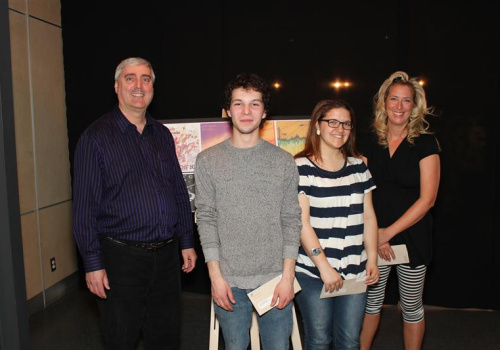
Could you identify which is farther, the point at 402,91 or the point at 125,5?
the point at 125,5

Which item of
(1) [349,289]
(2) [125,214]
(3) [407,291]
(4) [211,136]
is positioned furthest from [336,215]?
(4) [211,136]

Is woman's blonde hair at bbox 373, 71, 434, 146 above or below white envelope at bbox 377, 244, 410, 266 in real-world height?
above

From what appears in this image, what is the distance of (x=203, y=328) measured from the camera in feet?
12.1

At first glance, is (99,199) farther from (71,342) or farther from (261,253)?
(71,342)

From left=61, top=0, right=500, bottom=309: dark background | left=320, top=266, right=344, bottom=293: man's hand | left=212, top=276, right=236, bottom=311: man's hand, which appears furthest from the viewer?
left=61, top=0, right=500, bottom=309: dark background

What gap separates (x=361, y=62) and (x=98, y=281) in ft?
8.72

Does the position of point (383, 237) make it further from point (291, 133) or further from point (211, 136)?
Result: point (211, 136)

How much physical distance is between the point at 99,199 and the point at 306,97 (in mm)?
2205

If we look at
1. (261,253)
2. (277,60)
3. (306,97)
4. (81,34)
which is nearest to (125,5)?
(81,34)

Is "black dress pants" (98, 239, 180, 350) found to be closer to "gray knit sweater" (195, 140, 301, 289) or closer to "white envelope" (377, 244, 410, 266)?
"gray knit sweater" (195, 140, 301, 289)

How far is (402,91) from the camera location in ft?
8.39

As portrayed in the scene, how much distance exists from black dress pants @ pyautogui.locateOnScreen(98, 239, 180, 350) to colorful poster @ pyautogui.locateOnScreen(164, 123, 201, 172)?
77 centimetres

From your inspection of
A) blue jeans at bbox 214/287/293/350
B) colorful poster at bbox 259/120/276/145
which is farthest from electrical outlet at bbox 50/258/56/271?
blue jeans at bbox 214/287/293/350

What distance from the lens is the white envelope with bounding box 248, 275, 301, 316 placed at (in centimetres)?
191
